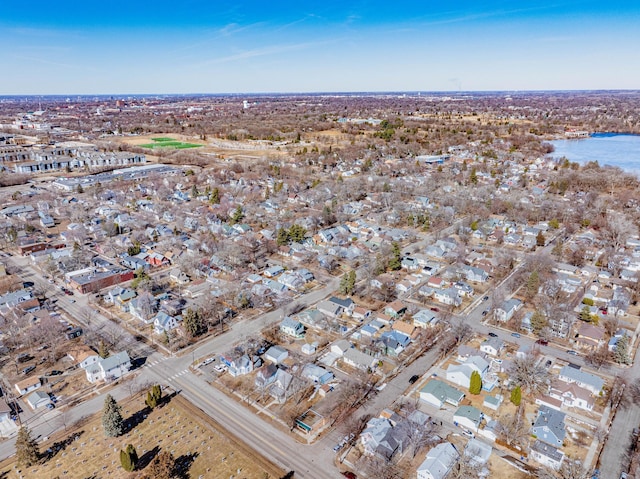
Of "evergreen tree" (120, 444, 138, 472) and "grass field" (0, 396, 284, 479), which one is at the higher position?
"evergreen tree" (120, 444, 138, 472)

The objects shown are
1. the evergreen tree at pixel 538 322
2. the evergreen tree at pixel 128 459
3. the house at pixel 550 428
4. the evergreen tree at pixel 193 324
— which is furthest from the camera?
the evergreen tree at pixel 538 322

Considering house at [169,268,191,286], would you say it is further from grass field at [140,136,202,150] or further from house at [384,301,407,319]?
grass field at [140,136,202,150]

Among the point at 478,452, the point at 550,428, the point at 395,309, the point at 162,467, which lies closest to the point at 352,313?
the point at 395,309

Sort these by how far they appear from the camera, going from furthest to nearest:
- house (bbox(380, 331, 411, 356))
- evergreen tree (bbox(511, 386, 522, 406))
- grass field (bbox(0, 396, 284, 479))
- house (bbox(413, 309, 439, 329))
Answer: house (bbox(413, 309, 439, 329))
house (bbox(380, 331, 411, 356))
evergreen tree (bbox(511, 386, 522, 406))
grass field (bbox(0, 396, 284, 479))

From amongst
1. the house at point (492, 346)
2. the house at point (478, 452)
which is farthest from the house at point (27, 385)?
the house at point (492, 346)

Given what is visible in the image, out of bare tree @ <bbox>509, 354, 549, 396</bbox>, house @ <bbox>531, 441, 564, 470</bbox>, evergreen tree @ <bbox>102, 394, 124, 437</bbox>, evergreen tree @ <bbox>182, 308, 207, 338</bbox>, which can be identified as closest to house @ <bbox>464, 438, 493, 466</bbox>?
house @ <bbox>531, 441, 564, 470</bbox>

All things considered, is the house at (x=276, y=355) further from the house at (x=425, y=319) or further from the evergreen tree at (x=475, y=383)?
the evergreen tree at (x=475, y=383)
